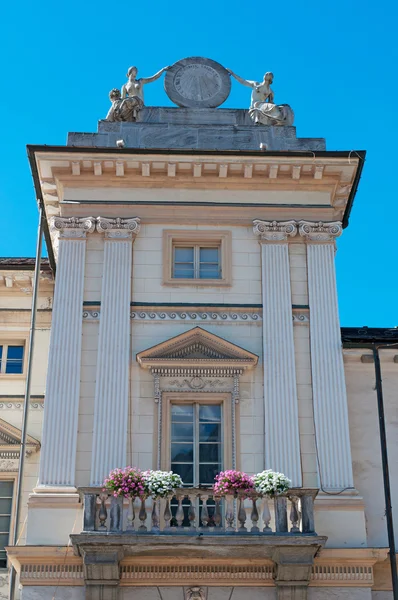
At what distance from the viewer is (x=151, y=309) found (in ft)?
72.4

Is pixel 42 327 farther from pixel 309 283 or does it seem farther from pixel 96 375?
pixel 309 283

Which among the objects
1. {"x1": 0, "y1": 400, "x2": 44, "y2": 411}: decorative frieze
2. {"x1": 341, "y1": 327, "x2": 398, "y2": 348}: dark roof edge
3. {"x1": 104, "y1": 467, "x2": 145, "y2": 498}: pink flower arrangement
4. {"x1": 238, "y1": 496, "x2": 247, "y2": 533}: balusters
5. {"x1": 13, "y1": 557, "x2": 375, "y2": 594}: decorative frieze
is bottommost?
{"x1": 13, "y1": 557, "x2": 375, "y2": 594}: decorative frieze

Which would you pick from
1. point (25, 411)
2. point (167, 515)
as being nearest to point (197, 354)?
point (25, 411)

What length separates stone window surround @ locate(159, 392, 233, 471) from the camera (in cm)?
2062

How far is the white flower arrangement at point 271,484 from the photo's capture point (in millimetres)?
18688

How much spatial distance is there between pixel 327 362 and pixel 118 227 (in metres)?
5.82

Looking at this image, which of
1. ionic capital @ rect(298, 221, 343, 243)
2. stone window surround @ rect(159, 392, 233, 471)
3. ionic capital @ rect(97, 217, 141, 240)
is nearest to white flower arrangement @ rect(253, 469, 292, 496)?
stone window surround @ rect(159, 392, 233, 471)

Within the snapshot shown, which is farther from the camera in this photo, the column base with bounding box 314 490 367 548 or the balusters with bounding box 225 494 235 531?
the column base with bounding box 314 490 367 548

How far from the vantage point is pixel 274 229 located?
23.0m

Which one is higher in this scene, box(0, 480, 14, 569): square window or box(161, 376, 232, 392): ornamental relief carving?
box(161, 376, 232, 392): ornamental relief carving

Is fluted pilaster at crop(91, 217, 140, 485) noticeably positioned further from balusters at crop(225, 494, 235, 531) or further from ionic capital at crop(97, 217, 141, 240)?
balusters at crop(225, 494, 235, 531)

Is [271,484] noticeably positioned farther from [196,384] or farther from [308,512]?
[196,384]

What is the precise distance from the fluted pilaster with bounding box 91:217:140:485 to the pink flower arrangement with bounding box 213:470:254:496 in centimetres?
245

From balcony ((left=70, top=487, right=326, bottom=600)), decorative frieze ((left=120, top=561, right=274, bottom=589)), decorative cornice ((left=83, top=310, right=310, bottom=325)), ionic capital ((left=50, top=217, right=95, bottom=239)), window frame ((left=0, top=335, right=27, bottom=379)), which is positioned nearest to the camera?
balcony ((left=70, top=487, right=326, bottom=600))
